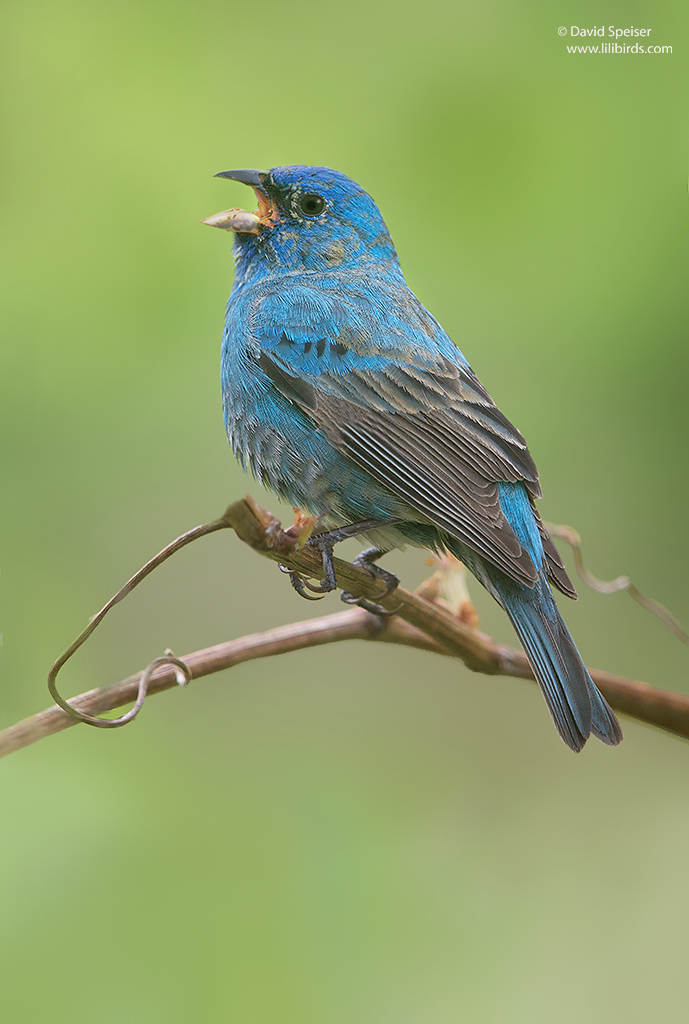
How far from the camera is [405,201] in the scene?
3.39m

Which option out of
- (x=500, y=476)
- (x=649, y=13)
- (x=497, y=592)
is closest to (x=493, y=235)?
(x=649, y=13)

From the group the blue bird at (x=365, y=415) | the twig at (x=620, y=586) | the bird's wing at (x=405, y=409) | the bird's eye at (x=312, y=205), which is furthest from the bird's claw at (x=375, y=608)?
the bird's eye at (x=312, y=205)

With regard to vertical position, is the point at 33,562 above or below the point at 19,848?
above

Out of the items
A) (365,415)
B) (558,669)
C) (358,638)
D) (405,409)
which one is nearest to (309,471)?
(365,415)

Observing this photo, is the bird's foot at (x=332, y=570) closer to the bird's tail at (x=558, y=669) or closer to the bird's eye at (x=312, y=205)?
the bird's tail at (x=558, y=669)

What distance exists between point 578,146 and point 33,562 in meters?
2.52

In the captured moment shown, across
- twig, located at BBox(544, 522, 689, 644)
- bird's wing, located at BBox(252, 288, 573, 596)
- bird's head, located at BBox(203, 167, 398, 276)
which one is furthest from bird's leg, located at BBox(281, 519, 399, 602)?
bird's head, located at BBox(203, 167, 398, 276)

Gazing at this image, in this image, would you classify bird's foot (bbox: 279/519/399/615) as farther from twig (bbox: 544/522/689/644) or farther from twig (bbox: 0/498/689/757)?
twig (bbox: 544/522/689/644)

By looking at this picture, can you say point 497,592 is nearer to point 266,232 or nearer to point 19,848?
point 266,232

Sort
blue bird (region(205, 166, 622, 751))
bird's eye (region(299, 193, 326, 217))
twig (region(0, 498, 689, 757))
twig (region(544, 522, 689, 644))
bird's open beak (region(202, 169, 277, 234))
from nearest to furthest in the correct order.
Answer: twig (region(0, 498, 689, 757))
blue bird (region(205, 166, 622, 751))
twig (region(544, 522, 689, 644))
bird's open beak (region(202, 169, 277, 234))
bird's eye (region(299, 193, 326, 217))

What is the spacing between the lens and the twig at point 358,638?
1.96 metres

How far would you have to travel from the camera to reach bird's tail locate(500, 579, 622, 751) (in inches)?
86.7

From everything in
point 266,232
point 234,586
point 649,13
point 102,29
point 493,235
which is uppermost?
point 102,29

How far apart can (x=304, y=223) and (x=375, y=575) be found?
1.21m
